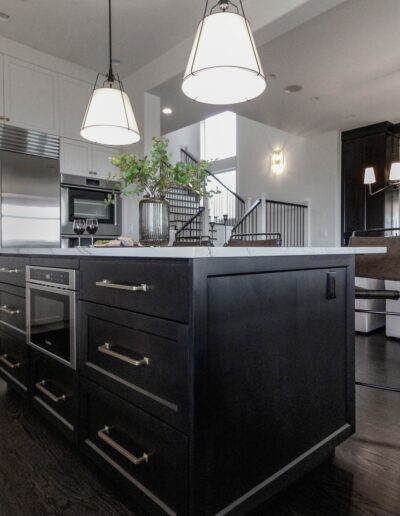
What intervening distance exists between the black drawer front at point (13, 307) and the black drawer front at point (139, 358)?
0.73 meters

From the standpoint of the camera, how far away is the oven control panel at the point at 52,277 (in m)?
1.51

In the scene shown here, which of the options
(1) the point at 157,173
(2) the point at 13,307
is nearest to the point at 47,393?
(2) the point at 13,307

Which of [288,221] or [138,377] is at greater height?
[288,221]

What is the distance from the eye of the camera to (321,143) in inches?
272

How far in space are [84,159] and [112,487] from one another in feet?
11.7

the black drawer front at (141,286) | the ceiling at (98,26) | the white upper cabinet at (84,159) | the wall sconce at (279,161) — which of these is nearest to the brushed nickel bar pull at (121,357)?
the black drawer front at (141,286)

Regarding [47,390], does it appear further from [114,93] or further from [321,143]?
[321,143]

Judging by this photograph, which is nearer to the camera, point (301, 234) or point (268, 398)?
point (268, 398)

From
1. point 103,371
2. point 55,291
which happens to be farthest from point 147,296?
point 55,291

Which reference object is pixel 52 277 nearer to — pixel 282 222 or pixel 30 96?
pixel 30 96

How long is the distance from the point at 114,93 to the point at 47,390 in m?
1.54

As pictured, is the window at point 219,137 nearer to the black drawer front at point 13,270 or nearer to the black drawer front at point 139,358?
the black drawer front at point 13,270

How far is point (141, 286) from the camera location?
113 cm

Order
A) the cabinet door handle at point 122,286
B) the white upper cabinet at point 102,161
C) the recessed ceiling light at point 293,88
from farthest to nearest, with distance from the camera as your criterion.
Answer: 1. the recessed ceiling light at point 293,88
2. the white upper cabinet at point 102,161
3. the cabinet door handle at point 122,286
